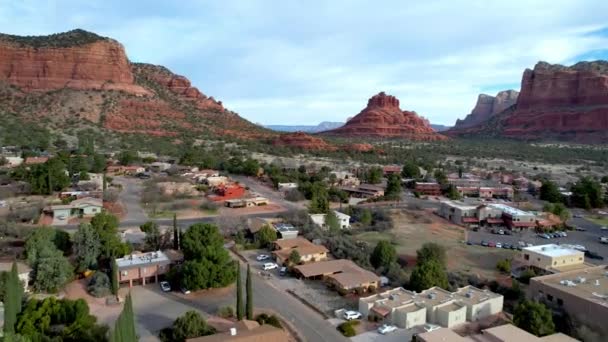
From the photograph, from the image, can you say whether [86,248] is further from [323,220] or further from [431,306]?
[431,306]

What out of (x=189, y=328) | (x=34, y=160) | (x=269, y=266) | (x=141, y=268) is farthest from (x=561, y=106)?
(x=189, y=328)

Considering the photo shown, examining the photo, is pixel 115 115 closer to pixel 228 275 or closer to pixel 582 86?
pixel 228 275

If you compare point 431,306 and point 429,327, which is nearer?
point 429,327

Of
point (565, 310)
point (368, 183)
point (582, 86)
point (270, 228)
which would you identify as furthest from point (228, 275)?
point (582, 86)

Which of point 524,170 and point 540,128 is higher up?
point 540,128

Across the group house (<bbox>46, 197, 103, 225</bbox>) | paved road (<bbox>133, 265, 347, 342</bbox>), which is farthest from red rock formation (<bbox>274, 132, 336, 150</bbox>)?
paved road (<bbox>133, 265, 347, 342</bbox>)

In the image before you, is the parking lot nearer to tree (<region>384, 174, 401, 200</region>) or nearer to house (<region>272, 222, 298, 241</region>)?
tree (<region>384, 174, 401, 200</region>)
